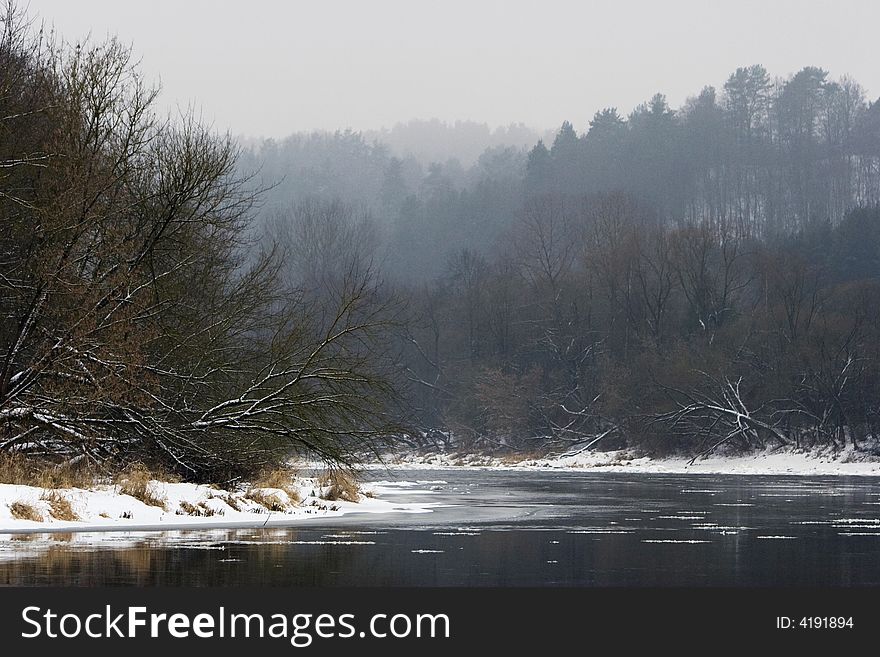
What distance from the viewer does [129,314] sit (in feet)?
74.6

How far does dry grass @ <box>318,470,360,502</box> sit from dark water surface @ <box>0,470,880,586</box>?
2.65 metres

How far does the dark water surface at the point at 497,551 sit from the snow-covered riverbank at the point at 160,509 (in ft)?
3.87

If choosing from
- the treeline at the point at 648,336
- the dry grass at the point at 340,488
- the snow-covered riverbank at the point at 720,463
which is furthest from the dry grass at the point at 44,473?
the treeline at the point at 648,336

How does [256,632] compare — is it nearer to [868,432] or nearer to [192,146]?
[192,146]

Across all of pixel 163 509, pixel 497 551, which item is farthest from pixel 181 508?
pixel 497 551

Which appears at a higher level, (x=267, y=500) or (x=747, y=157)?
(x=747, y=157)

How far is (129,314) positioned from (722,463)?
4562cm

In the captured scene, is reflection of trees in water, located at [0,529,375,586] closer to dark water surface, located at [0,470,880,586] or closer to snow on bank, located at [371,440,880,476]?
dark water surface, located at [0,470,880,586]

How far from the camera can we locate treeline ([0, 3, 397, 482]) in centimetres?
2255

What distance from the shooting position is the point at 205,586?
441 inches

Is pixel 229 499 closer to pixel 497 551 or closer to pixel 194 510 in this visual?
pixel 194 510

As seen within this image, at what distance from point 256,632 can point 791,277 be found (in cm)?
7012

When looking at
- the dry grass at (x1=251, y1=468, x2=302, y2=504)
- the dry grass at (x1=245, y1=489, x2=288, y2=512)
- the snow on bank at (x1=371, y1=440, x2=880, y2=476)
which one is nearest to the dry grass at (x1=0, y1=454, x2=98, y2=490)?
the dry grass at (x1=245, y1=489, x2=288, y2=512)

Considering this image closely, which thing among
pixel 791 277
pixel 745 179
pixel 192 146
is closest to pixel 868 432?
pixel 791 277
